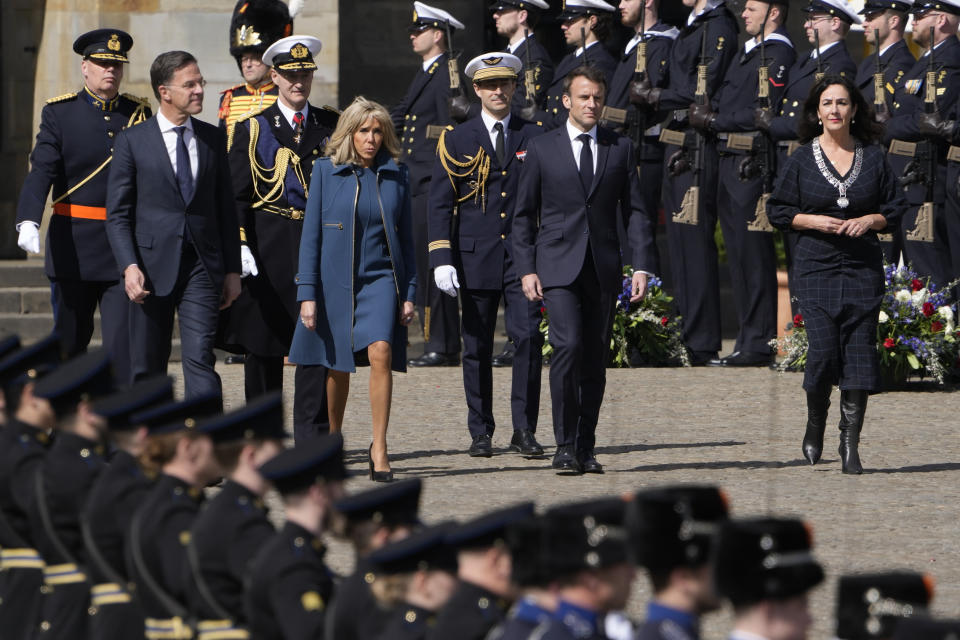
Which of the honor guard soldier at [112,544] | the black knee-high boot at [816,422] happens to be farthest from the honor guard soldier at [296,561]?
the black knee-high boot at [816,422]

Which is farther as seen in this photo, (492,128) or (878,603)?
(492,128)

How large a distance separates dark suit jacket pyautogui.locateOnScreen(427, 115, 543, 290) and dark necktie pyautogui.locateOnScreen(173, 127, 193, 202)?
1.62 meters

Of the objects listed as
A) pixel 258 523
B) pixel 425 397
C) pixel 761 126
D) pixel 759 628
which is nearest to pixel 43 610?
pixel 258 523

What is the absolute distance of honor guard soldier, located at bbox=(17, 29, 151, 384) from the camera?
9.87 meters

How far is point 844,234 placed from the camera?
986 cm

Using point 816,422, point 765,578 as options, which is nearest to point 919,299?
point 816,422

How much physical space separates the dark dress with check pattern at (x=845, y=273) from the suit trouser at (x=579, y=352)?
3.41 feet

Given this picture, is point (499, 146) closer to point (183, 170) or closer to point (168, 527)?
point (183, 170)

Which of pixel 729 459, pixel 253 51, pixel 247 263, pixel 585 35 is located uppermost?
pixel 585 35

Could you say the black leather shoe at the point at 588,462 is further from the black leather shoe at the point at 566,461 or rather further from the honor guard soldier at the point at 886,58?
the honor guard soldier at the point at 886,58

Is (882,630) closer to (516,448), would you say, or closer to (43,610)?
(43,610)

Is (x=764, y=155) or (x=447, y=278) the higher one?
(x=764, y=155)

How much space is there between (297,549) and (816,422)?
5.66 m

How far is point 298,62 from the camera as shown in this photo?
1007cm
